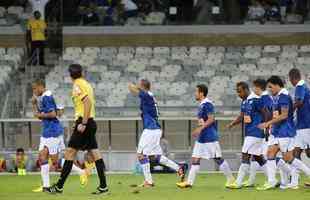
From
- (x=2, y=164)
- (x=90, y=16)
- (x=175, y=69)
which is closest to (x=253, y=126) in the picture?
(x=2, y=164)

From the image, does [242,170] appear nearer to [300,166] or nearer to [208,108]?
[300,166]

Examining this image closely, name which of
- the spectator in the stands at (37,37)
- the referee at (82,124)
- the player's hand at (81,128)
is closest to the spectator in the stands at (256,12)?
the spectator in the stands at (37,37)

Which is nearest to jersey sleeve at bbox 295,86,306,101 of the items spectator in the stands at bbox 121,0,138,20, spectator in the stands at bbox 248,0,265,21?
spectator in the stands at bbox 248,0,265,21

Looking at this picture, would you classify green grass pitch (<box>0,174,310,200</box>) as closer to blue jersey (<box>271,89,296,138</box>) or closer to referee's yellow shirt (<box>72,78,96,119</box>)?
blue jersey (<box>271,89,296,138</box>)

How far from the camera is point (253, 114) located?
48.7 ft

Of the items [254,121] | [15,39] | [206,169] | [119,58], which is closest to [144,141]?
[254,121]

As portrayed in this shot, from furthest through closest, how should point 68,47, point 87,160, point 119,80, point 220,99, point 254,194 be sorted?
point 68,47 → point 119,80 → point 220,99 → point 87,160 → point 254,194

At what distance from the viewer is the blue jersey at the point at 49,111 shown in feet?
48.9

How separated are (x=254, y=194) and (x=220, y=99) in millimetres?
9709

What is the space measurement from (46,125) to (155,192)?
86.2 inches

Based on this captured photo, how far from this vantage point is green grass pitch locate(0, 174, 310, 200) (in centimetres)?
1365

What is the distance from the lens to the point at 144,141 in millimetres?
15664

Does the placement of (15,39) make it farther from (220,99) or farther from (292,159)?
(292,159)

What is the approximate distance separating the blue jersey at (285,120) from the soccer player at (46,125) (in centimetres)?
363
